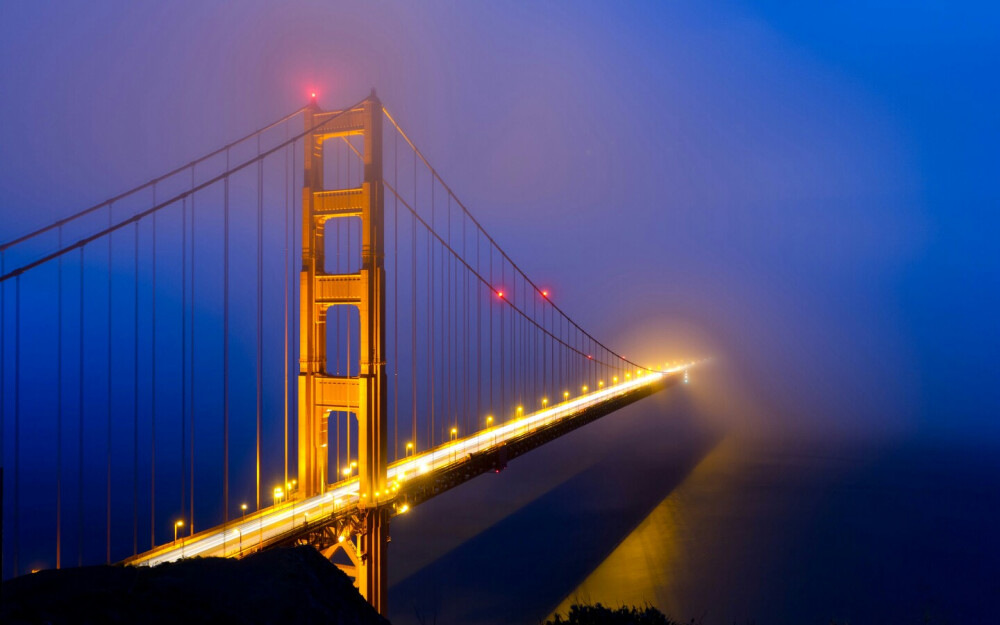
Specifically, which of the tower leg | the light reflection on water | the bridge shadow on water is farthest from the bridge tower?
the light reflection on water

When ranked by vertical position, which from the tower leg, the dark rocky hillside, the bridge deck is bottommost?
the tower leg

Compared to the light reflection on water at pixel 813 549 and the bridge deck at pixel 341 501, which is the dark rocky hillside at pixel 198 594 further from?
the light reflection on water at pixel 813 549

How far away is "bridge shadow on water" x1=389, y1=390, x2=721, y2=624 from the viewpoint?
63.9 feet

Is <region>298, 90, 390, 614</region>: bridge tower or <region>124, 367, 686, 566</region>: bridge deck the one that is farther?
<region>298, 90, 390, 614</region>: bridge tower

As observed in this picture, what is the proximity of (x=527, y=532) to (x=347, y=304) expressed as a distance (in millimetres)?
16710

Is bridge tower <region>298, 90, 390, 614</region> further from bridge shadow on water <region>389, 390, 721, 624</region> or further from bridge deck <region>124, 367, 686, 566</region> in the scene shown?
bridge shadow on water <region>389, 390, 721, 624</region>

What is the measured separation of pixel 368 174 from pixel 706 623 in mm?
15010

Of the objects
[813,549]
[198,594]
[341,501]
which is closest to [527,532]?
[813,549]

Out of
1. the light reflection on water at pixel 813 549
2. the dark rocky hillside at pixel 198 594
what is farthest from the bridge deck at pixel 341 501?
the light reflection on water at pixel 813 549

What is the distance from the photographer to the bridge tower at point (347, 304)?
13578 millimetres

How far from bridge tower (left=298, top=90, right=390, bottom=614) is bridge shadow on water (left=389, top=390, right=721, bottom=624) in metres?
6.18

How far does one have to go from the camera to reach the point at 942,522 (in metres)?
29.1

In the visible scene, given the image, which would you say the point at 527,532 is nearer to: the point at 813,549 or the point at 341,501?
the point at 813,549

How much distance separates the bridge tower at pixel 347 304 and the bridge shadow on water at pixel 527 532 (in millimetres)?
6179
